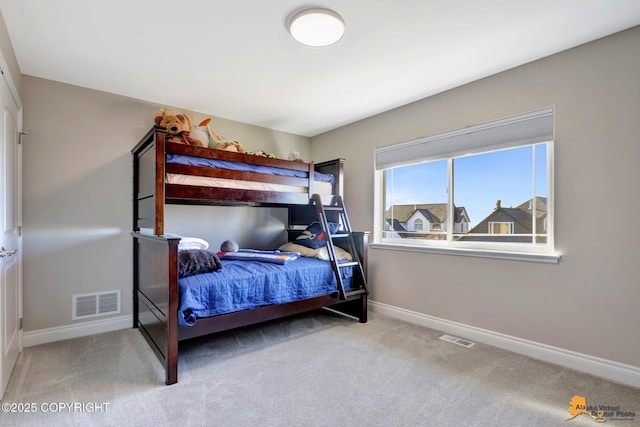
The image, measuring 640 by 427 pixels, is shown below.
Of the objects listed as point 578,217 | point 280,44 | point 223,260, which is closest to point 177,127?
point 280,44

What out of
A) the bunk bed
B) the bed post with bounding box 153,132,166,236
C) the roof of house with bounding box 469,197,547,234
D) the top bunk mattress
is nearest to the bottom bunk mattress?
the bunk bed

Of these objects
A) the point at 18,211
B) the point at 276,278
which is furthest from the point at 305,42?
the point at 18,211

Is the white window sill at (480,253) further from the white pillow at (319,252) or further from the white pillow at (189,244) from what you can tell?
the white pillow at (189,244)

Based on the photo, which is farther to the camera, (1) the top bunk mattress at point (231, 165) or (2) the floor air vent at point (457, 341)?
(2) the floor air vent at point (457, 341)

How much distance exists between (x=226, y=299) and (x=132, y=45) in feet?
6.27

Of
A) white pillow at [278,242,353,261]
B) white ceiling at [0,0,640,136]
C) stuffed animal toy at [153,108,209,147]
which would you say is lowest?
white pillow at [278,242,353,261]

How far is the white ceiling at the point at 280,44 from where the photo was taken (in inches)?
69.0

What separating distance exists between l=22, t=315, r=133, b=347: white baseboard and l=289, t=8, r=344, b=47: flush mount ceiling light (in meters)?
2.95

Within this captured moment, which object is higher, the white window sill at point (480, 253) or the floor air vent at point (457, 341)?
the white window sill at point (480, 253)

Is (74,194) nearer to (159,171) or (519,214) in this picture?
(159,171)

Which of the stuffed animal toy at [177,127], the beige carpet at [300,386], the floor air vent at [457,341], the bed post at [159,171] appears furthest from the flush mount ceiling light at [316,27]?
the floor air vent at [457,341]

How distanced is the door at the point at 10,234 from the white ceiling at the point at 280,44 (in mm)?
548

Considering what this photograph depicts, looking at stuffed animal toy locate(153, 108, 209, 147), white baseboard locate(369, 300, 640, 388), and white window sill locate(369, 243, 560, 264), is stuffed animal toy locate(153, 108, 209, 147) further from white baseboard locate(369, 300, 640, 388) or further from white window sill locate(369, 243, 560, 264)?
white baseboard locate(369, 300, 640, 388)

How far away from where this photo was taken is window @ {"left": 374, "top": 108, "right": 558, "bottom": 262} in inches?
93.4
